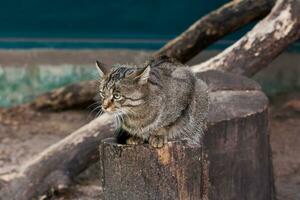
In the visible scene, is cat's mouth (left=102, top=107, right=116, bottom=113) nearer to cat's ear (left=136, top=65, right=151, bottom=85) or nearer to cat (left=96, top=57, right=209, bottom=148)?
cat (left=96, top=57, right=209, bottom=148)

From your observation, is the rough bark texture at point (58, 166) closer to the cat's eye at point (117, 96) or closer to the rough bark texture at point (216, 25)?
the rough bark texture at point (216, 25)

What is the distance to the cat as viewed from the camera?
3165 millimetres

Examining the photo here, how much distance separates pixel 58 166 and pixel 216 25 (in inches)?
66.6

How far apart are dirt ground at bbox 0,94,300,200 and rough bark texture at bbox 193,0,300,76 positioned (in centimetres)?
85

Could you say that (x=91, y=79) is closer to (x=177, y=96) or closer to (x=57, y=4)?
(x=57, y=4)

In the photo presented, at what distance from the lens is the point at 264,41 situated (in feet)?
16.6

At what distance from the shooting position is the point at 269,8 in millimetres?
5660

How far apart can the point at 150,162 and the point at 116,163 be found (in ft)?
0.49

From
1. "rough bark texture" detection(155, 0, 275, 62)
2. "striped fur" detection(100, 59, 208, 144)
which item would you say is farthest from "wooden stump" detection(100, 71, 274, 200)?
"rough bark texture" detection(155, 0, 275, 62)

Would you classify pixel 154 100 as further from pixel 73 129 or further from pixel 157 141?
pixel 73 129

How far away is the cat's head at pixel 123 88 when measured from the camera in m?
3.13

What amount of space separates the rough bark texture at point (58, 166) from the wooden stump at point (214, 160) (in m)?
0.95

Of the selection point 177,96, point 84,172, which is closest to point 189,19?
point 84,172

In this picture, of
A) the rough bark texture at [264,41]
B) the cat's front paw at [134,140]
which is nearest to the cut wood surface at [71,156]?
the rough bark texture at [264,41]
